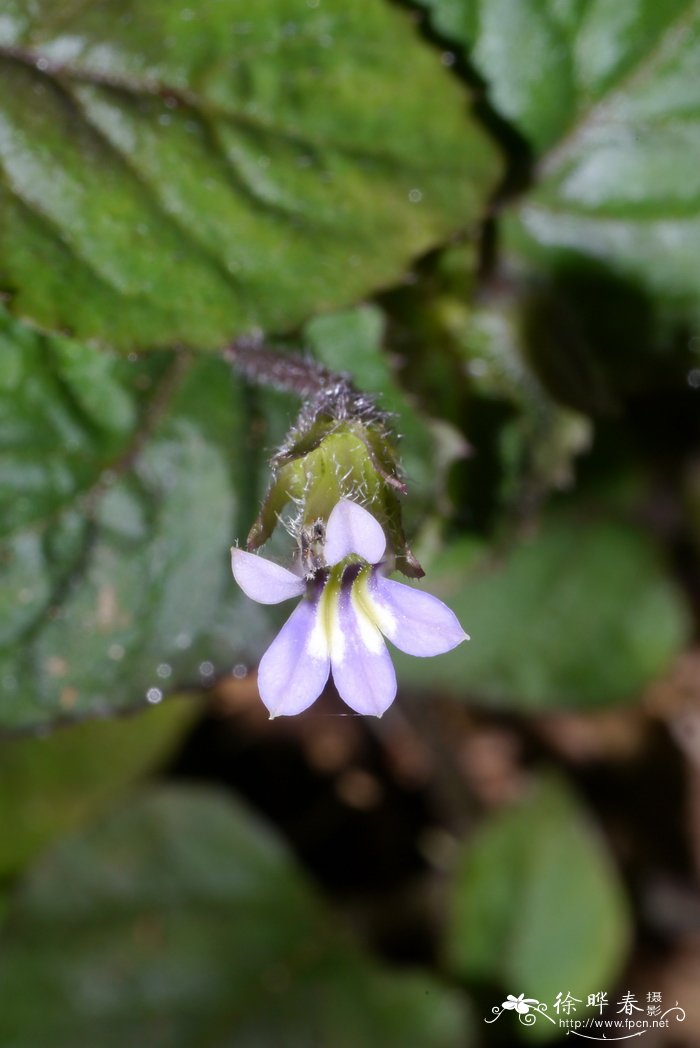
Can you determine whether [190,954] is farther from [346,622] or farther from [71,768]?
[346,622]

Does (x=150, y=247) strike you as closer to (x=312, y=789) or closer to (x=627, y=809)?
(x=312, y=789)

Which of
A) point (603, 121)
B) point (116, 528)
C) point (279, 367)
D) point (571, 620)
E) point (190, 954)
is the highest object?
point (603, 121)

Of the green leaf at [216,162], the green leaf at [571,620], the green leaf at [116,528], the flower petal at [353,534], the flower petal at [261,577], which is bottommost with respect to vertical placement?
the flower petal at [261,577]

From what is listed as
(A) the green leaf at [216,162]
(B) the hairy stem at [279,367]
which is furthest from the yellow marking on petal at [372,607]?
(A) the green leaf at [216,162]

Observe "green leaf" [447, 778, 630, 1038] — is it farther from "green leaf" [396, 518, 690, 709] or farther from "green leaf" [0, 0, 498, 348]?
"green leaf" [0, 0, 498, 348]

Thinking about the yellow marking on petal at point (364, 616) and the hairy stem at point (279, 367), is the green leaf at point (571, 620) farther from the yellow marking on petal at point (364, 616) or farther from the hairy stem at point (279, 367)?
the yellow marking on petal at point (364, 616)

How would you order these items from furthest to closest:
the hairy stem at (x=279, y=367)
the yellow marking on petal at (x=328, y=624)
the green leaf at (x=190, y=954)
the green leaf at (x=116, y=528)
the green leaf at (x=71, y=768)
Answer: the green leaf at (x=71, y=768), the green leaf at (x=190, y=954), the green leaf at (x=116, y=528), the hairy stem at (x=279, y=367), the yellow marking on petal at (x=328, y=624)

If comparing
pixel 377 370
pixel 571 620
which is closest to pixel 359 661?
pixel 377 370
